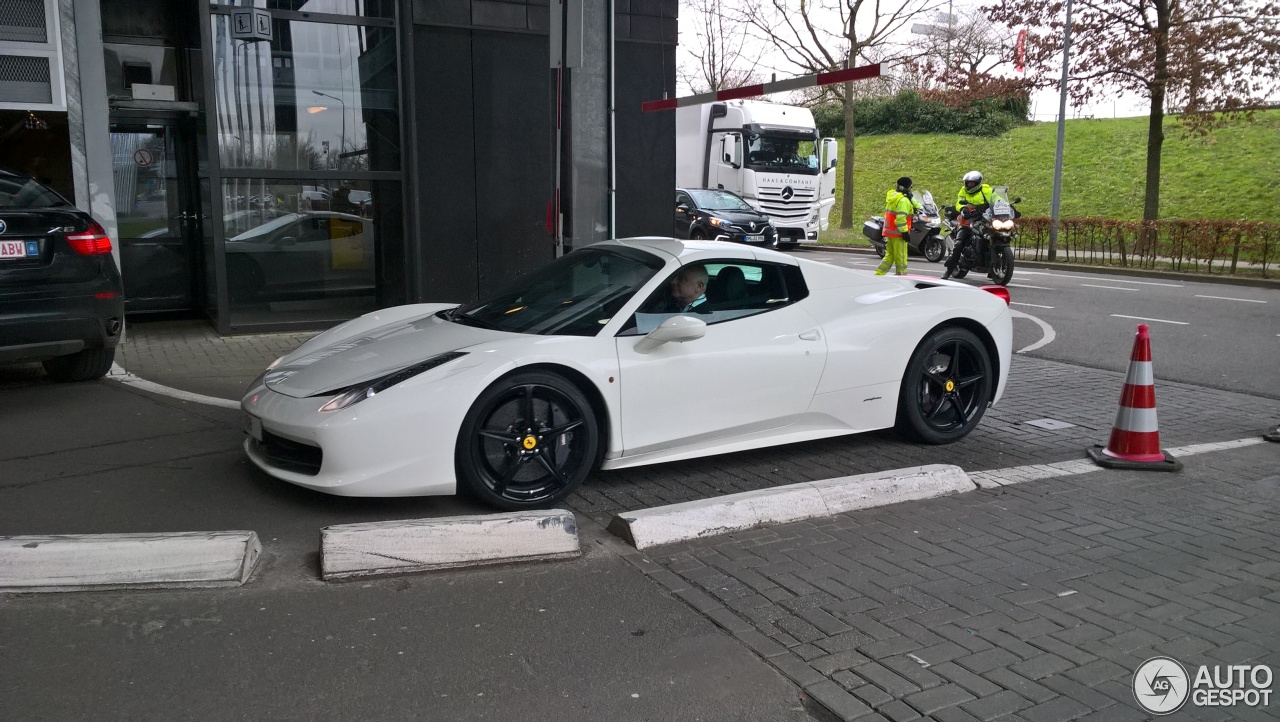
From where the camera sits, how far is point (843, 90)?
119 ft

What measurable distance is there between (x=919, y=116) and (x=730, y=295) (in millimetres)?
44720

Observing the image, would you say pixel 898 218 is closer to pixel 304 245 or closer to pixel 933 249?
pixel 304 245

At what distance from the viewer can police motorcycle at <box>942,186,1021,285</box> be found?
16.4 meters

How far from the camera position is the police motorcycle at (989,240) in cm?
1636

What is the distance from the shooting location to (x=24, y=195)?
6.74 m

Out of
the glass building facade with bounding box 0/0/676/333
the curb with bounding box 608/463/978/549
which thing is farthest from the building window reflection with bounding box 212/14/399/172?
the curb with bounding box 608/463/978/549

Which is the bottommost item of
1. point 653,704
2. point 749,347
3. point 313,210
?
point 653,704

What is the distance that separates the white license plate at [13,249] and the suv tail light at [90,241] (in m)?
0.30

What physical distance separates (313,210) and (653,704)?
8571 millimetres

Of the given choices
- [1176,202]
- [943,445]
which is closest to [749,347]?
[943,445]

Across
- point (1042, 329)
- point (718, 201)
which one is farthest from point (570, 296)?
point (718, 201)

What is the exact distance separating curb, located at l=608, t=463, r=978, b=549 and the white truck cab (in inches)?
800

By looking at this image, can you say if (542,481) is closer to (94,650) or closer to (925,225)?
(94,650)

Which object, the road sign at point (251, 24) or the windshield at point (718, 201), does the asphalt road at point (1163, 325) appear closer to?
the windshield at point (718, 201)
